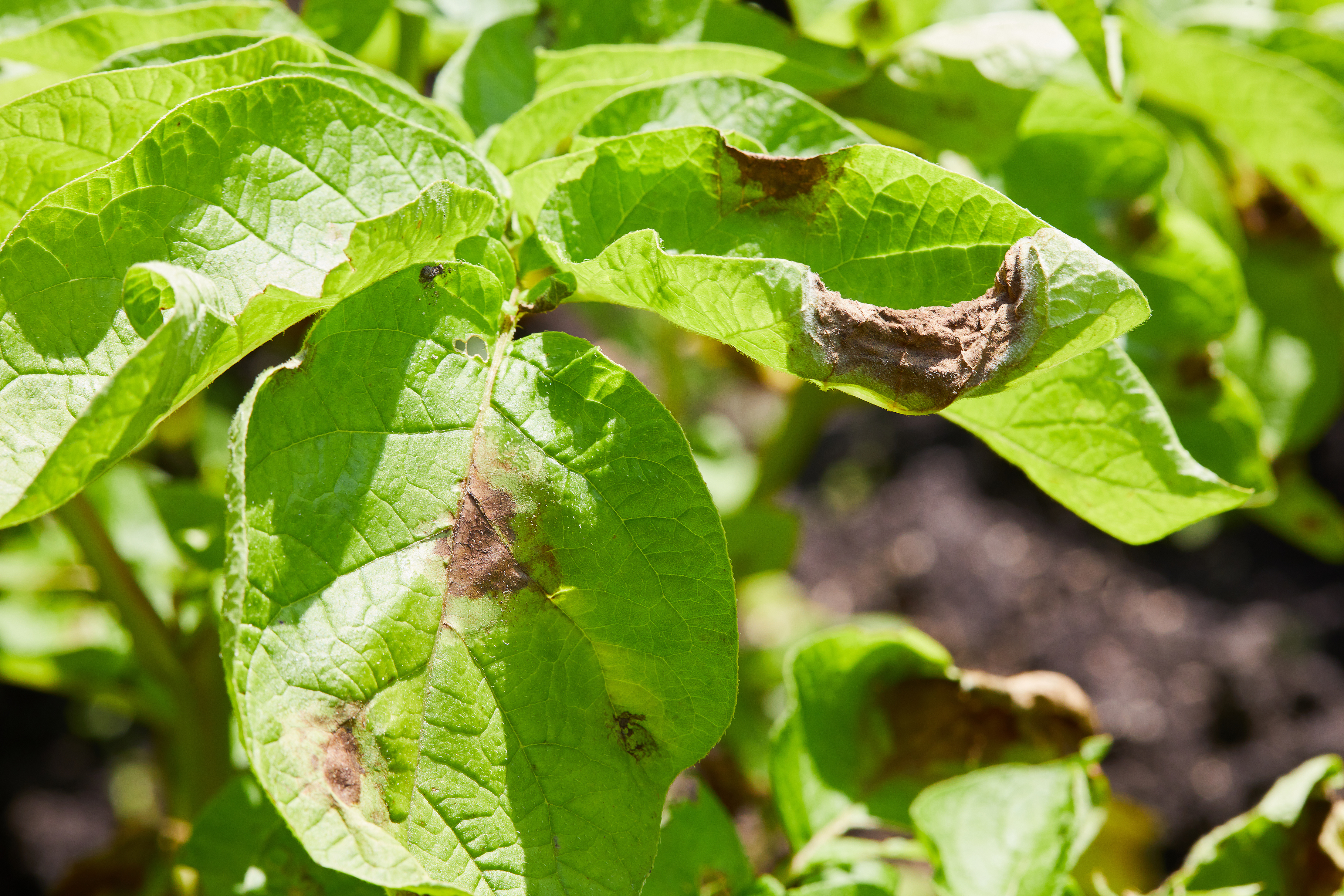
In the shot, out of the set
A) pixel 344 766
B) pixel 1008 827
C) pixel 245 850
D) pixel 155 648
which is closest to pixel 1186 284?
pixel 1008 827

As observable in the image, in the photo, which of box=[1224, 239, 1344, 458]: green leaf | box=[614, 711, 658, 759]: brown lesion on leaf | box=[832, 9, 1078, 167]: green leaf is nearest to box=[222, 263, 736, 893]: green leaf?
box=[614, 711, 658, 759]: brown lesion on leaf

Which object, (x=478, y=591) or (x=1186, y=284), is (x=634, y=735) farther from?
(x=1186, y=284)

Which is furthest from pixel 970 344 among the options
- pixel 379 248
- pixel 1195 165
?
pixel 1195 165

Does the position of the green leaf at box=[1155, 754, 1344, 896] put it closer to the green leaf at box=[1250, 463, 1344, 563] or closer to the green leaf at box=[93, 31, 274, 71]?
the green leaf at box=[1250, 463, 1344, 563]

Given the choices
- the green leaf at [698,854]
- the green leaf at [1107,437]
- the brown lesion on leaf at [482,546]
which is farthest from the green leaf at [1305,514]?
the brown lesion on leaf at [482,546]

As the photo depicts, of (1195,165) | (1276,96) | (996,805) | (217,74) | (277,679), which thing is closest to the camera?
(277,679)

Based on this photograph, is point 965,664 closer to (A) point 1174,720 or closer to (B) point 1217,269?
(A) point 1174,720

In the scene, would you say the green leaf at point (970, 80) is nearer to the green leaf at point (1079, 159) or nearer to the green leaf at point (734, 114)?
the green leaf at point (1079, 159)
